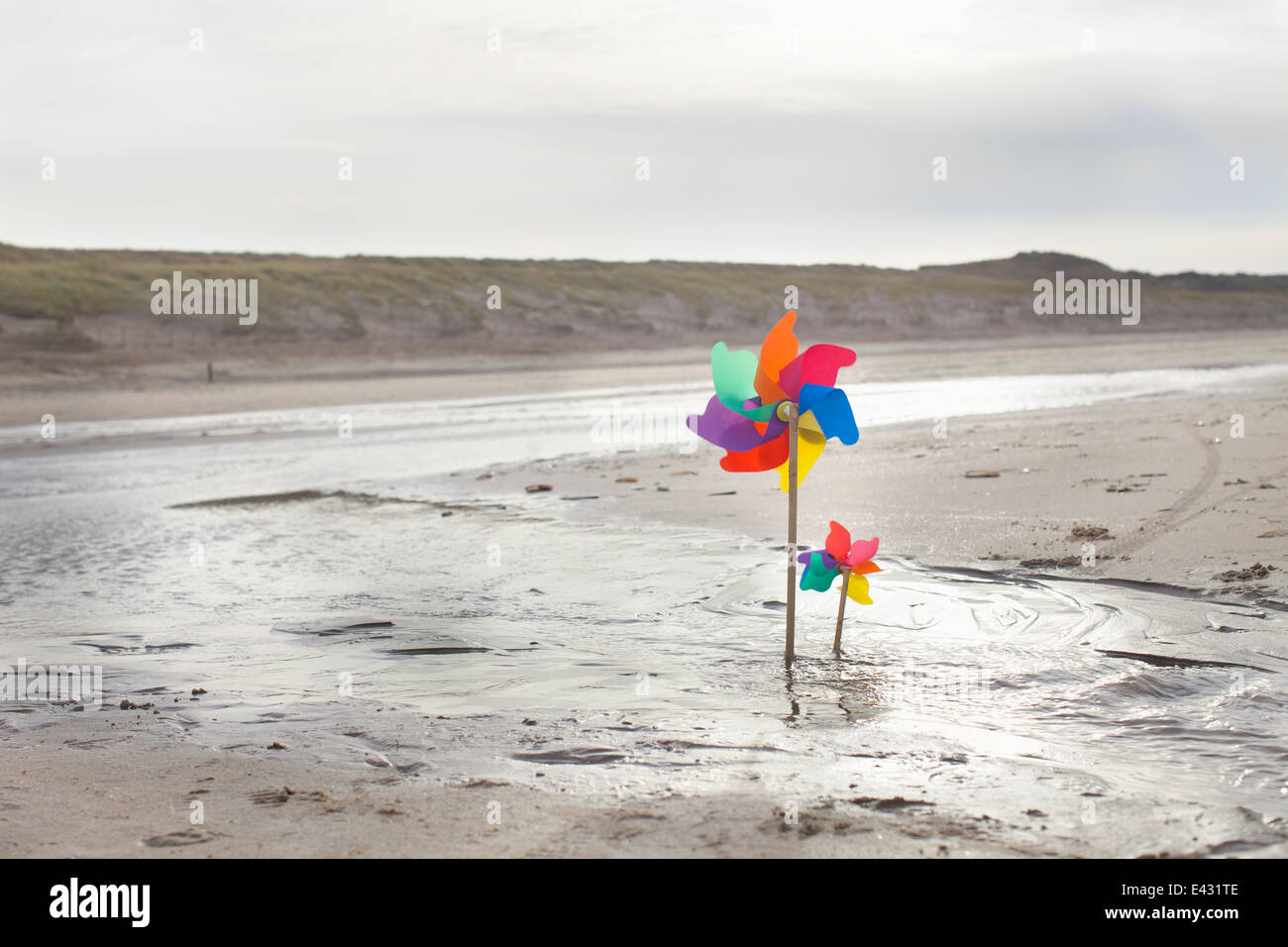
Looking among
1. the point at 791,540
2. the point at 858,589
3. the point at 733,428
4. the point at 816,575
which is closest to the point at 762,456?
the point at 733,428

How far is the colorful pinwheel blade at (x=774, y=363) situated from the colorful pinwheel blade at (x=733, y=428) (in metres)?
0.13

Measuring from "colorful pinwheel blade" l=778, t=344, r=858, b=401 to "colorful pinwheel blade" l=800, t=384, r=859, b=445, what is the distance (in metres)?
0.03

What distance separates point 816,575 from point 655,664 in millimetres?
867

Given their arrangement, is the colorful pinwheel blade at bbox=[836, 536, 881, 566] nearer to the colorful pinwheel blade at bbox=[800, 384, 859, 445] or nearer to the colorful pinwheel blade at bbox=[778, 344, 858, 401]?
A: the colorful pinwheel blade at bbox=[800, 384, 859, 445]

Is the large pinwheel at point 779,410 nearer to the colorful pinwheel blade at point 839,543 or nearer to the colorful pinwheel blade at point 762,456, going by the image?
the colorful pinwheel blade at point 762,456

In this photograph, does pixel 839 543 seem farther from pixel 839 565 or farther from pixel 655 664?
pixel 655 664

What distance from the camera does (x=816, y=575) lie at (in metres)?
4.97

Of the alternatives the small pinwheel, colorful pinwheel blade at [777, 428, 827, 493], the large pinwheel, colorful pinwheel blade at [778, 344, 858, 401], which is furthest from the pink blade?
colorful pinwheel blade at [778, 344, 858, 401]

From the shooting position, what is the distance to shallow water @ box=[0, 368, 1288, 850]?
141 inches

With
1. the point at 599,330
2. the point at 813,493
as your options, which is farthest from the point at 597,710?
the point at 599,330

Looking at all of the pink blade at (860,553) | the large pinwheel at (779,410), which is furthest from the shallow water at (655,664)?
the large pinwheel at (779,410)

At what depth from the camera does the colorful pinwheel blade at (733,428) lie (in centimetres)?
501

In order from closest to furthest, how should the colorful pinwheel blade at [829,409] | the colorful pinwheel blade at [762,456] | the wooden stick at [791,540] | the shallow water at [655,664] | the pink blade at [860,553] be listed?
1. the shallow water at [655,664]
2. the wooden stick at [791,540]
3. the colorful pinwheel blade at [829,409]
4. the pink blade at [860,553]
5. the colorful pinwheel blade at [762,456]

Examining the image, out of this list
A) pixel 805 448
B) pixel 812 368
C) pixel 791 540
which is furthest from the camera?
pixel 805 448
